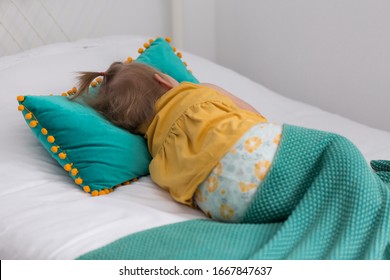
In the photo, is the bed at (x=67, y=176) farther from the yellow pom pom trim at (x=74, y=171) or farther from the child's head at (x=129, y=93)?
the child's head at (x=129, y=93)

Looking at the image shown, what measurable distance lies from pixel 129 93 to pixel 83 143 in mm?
179

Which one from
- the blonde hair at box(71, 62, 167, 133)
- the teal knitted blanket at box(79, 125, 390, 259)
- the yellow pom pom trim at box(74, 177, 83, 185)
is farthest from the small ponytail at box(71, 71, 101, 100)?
the teal knitted blanket at box(79, 125, 390, 259)

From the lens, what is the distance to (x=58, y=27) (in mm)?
2070

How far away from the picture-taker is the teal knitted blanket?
39.6 inches

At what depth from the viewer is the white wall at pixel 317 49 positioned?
7.00 ft

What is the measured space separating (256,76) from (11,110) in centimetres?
131

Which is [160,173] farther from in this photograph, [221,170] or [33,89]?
[33,89]

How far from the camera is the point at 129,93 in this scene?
4.70ft

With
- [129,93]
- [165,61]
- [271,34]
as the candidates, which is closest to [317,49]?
[271,34]

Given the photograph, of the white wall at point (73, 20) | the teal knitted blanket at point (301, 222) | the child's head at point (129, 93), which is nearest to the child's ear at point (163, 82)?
the child's head at point (129, 93)

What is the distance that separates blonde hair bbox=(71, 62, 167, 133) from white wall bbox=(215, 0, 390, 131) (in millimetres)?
1001

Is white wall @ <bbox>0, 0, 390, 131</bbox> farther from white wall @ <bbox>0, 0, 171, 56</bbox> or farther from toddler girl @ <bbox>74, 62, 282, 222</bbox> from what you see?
toddler girl @ <bbox>74, 62, 282, 222</bbox>

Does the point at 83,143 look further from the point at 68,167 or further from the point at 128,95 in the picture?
the point at 128,95
